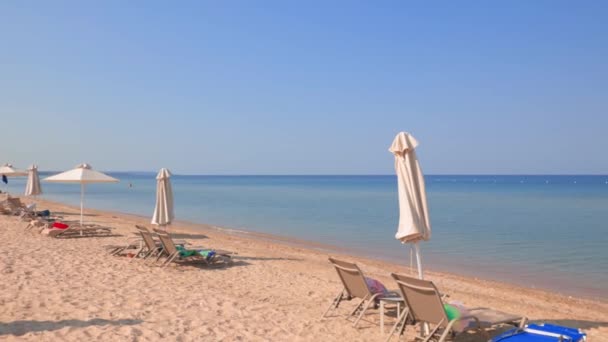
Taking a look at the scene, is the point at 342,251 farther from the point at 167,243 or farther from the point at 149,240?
the point at 167,243

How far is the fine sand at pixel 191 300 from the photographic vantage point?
5.10m

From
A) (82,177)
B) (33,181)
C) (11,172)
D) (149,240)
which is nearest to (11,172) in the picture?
(11,172)

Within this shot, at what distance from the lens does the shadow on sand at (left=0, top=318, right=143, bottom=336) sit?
4752 millimetres

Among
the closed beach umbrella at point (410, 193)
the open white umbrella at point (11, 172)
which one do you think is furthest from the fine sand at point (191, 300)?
the open white umbrella at point (11, 172)

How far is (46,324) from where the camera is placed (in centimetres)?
501

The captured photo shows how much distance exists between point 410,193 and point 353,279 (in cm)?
117

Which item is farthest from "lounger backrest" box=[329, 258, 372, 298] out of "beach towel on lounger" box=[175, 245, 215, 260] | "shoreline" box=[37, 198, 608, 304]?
"beach towel on lounger" box=[175, 245, 215, 260]

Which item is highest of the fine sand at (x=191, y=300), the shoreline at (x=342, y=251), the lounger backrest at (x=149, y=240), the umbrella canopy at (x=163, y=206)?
the umbrella canopy at (x=163, y=206)

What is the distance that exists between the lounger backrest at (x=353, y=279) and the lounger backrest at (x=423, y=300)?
0.81m

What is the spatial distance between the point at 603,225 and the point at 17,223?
23.5 metres

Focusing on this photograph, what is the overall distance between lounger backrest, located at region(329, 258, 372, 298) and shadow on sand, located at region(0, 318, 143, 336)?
7.44 ft

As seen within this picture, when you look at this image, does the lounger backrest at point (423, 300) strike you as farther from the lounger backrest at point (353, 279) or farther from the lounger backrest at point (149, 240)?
the lounger backrest at point (149, 240)

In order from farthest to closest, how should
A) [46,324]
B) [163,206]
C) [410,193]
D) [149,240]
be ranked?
1. [163,206]
2. [149,240]
3. [410,193]
4. [46,324]

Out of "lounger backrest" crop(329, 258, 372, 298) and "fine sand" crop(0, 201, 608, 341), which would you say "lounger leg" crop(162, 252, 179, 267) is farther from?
"lounger backrest" crop(329, 258, 372, 298)
